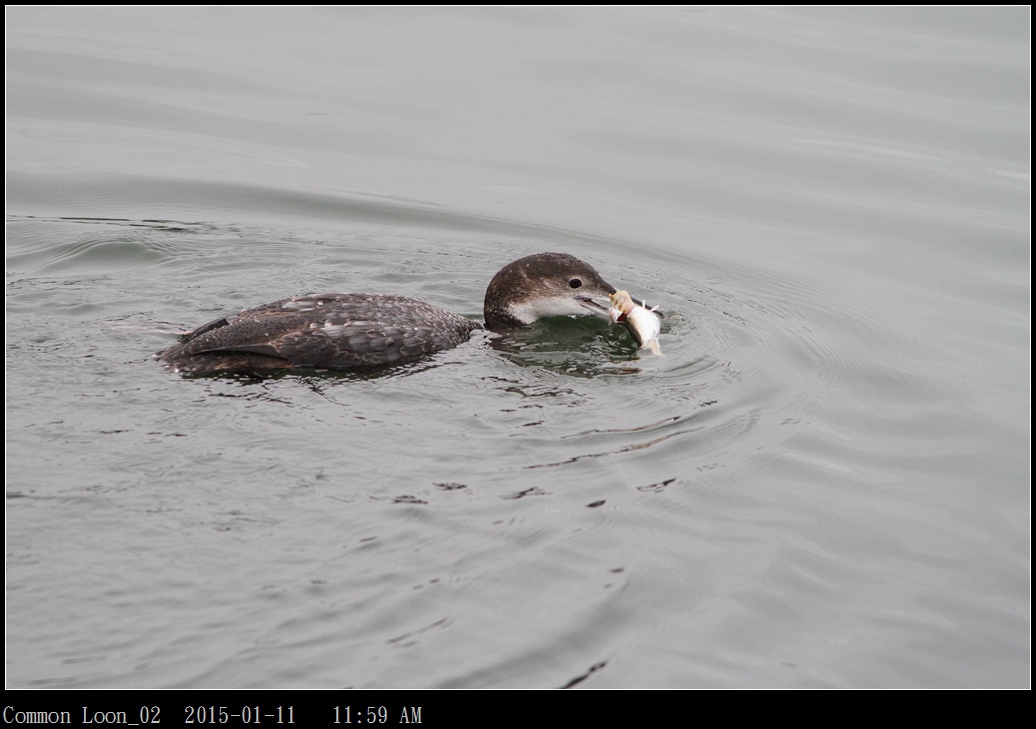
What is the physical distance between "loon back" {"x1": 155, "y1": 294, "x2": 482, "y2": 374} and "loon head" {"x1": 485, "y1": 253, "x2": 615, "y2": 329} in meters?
0.89

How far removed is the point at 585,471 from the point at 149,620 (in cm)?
257

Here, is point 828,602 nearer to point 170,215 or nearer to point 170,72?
point 170,215

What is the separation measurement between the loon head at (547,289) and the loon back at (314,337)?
0.89 meters

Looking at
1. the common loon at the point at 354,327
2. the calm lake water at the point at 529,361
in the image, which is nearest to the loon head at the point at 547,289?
the common loon at the point at 354,327

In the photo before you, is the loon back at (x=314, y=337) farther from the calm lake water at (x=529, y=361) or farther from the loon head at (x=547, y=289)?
the loon head at (x=547, y=289)

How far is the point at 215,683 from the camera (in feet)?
15.3

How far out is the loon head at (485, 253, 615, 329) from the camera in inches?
361

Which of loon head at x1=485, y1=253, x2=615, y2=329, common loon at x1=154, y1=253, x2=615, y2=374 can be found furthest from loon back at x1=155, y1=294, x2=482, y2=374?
loon head at x1=485, y1=253, x2=615, y2=329

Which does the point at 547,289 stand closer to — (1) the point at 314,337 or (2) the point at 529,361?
(2) the point at 529,361

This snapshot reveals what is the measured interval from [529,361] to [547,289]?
0.86 meters

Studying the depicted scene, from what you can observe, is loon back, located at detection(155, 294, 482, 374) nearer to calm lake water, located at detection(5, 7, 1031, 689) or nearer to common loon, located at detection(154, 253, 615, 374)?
common loon, located at detection(154, 253, 615, 374)

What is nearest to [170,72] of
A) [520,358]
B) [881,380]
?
[520,358]

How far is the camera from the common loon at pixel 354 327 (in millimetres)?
7625

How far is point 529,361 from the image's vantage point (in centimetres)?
857
